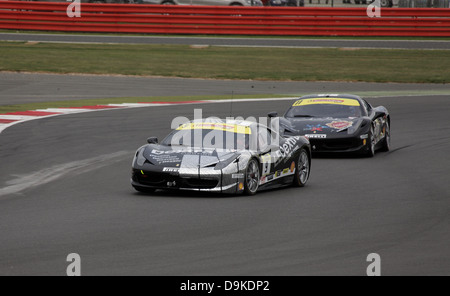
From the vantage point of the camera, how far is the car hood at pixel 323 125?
1655cm

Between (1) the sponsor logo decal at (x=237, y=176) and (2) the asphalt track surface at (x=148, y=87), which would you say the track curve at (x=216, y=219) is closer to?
(1) the sponsor logo decal at (x=237, y=176)

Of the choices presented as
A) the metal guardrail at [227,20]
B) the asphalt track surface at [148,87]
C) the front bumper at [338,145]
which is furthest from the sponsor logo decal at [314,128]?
the metal guardrail at [227,20]

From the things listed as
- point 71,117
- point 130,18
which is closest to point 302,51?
point 130,18

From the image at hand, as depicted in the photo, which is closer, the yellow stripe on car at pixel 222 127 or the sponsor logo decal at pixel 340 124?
the yellow stripe on car at pixel 222 127

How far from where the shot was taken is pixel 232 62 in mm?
33781

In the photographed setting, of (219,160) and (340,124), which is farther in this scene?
(340,124)

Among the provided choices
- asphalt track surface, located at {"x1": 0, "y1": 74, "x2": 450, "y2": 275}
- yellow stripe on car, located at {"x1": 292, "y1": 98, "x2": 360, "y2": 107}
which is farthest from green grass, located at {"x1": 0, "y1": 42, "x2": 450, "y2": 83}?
asphalt track surface, located at {"x1": 0, "y1": 74, "x2": 450, "y2": 275}

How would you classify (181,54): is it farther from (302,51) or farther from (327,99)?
(327,99)

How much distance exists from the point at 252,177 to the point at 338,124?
Answer: 16.4 ft

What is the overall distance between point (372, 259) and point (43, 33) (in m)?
32.8

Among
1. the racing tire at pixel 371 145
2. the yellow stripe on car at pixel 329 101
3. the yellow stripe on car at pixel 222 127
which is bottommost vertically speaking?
the racing tire at pixel 371 145

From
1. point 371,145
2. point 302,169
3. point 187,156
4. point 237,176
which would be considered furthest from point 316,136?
point 187,156

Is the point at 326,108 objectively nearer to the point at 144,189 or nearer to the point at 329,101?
the point at 329,101

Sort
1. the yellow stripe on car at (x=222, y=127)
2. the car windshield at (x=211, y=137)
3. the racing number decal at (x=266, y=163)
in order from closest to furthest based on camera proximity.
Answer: the car windshield at (x=211, y=137), the racing number decal at (x=266, y=163), the yellow stripe on car at (x=222, y=127)
